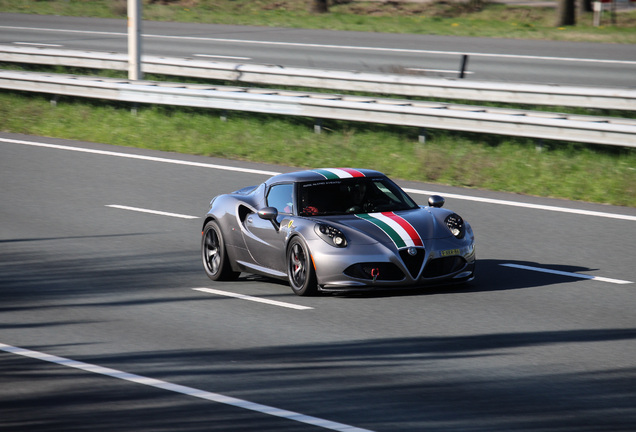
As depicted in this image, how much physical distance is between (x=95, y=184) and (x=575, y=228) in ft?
24.7

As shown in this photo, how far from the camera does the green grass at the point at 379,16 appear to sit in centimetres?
3431

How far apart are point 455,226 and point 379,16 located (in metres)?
31.2

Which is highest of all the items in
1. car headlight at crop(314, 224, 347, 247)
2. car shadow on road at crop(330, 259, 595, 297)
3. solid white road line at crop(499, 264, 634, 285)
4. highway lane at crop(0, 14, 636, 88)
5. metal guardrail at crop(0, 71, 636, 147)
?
highway lane at crop(0, 14, 636, 88)

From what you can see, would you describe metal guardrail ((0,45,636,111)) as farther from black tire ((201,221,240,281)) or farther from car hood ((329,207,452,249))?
black tire ((201,221,240,281))

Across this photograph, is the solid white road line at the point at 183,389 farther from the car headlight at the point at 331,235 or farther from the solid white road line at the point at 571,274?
the solid white road line at the point at 571,274

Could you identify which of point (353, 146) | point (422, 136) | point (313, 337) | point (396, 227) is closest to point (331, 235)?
point (396, 227)

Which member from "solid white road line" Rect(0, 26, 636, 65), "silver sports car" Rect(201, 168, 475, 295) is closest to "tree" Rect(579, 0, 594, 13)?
"solid white road line" Rect(0, 26, 636, 65)

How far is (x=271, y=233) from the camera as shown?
35.3ft

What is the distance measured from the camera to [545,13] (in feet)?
129

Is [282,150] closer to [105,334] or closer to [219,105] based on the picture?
[219,105]

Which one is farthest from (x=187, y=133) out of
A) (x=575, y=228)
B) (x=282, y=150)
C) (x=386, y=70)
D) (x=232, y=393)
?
(x=232, y=393)

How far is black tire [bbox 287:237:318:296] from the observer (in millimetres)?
10086

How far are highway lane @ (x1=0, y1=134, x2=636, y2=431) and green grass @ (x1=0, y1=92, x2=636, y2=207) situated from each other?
1.22 m

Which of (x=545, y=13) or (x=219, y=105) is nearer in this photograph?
(x=219, y=105)
